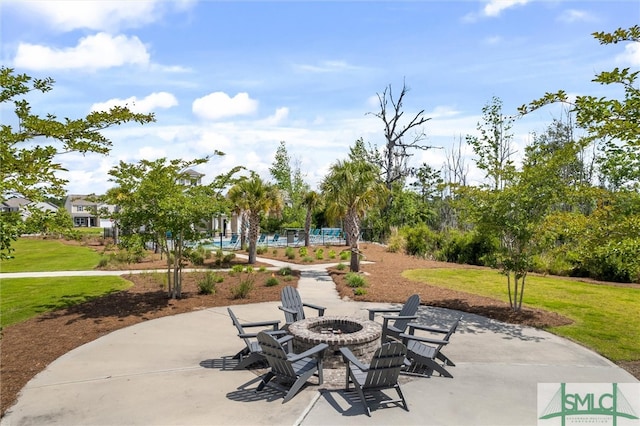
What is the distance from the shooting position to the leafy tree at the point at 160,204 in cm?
1159

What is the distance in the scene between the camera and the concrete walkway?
515 cm

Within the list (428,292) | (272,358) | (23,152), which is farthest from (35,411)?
(428,292)

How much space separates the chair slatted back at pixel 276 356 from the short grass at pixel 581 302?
6179 millimetres

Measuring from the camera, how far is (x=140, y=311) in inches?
433

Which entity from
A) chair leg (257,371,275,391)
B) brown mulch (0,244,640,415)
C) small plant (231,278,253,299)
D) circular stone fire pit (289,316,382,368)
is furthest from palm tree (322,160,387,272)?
chair leg (257,371,275,391)

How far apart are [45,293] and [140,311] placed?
4.91 metres

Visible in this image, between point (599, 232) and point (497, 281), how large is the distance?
1003cm

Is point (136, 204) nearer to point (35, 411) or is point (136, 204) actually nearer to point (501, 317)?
point (35, 411)

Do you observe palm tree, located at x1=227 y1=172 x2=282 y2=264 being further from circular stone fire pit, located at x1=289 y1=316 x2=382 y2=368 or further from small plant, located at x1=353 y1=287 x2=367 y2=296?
circular stone fire pit, located at x1=289 y1=316 x2=382 y2=368

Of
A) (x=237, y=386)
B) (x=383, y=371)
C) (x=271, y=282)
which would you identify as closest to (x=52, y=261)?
(x=271, y=282)

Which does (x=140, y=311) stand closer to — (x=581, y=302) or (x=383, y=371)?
(x=383, y=371)

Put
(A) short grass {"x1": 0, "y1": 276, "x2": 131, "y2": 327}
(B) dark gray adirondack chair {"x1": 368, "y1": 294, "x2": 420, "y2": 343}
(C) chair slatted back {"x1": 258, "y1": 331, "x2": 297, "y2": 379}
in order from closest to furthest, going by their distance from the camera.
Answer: (C) chair slatted back {"x1": 258, "y1": 331, "x2": 297, "y2": 379}, (B) dark gray adirondack chair {"x1": 368, "y1": 294, "x2": 420, "y2": 343}, (A) short grass {"x1": 0, "y1": 276, "x2": 131, "y2": 327}

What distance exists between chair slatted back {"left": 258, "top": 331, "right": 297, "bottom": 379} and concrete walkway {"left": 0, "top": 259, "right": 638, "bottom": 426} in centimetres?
29

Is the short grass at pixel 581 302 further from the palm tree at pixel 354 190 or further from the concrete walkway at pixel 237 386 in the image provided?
the palm tree at pixel 354 190
